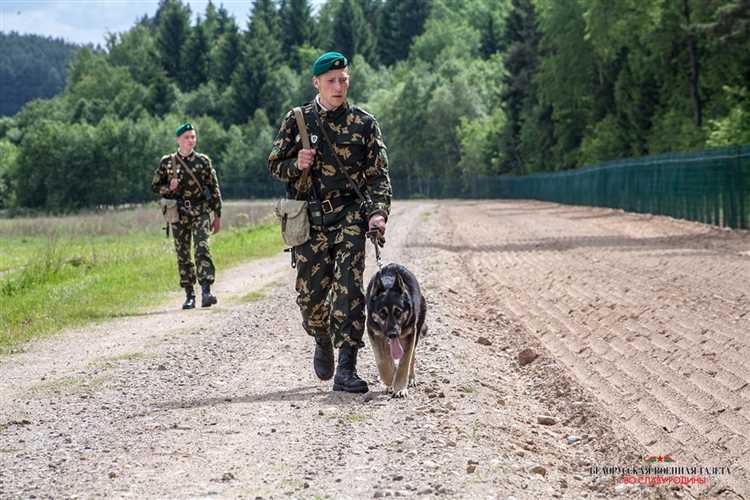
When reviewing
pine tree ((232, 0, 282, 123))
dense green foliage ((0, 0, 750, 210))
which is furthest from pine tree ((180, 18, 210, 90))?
pine tree ((232, 0, 282, 123))

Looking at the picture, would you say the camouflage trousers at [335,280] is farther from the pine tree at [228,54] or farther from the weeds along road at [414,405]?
Answer: the pine tree at [228,54]

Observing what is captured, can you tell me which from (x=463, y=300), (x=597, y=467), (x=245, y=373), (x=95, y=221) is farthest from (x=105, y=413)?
(x=95, y=221)

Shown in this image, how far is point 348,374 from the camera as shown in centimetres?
828

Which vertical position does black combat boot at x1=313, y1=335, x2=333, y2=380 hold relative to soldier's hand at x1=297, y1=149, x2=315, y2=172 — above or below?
below

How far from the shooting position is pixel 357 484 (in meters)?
5.64

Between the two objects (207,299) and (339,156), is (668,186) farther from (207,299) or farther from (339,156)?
(339,156)

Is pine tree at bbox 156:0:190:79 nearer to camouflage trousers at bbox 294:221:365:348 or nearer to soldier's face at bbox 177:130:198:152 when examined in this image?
soldier's face at bbox 177:130:198:152

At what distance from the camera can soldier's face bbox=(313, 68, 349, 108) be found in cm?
788

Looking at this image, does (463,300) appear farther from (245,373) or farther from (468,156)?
(468,156)

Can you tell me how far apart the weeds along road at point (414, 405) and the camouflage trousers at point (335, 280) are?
1.73 ft

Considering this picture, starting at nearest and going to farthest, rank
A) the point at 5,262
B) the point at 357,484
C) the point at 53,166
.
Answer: the point at 357,484 → the point at 5,262 → the point at 53,166

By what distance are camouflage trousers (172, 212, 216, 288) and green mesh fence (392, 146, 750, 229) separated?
1542 cm

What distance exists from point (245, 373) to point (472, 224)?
31740mm

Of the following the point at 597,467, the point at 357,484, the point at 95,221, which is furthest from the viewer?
the point at 95,221
